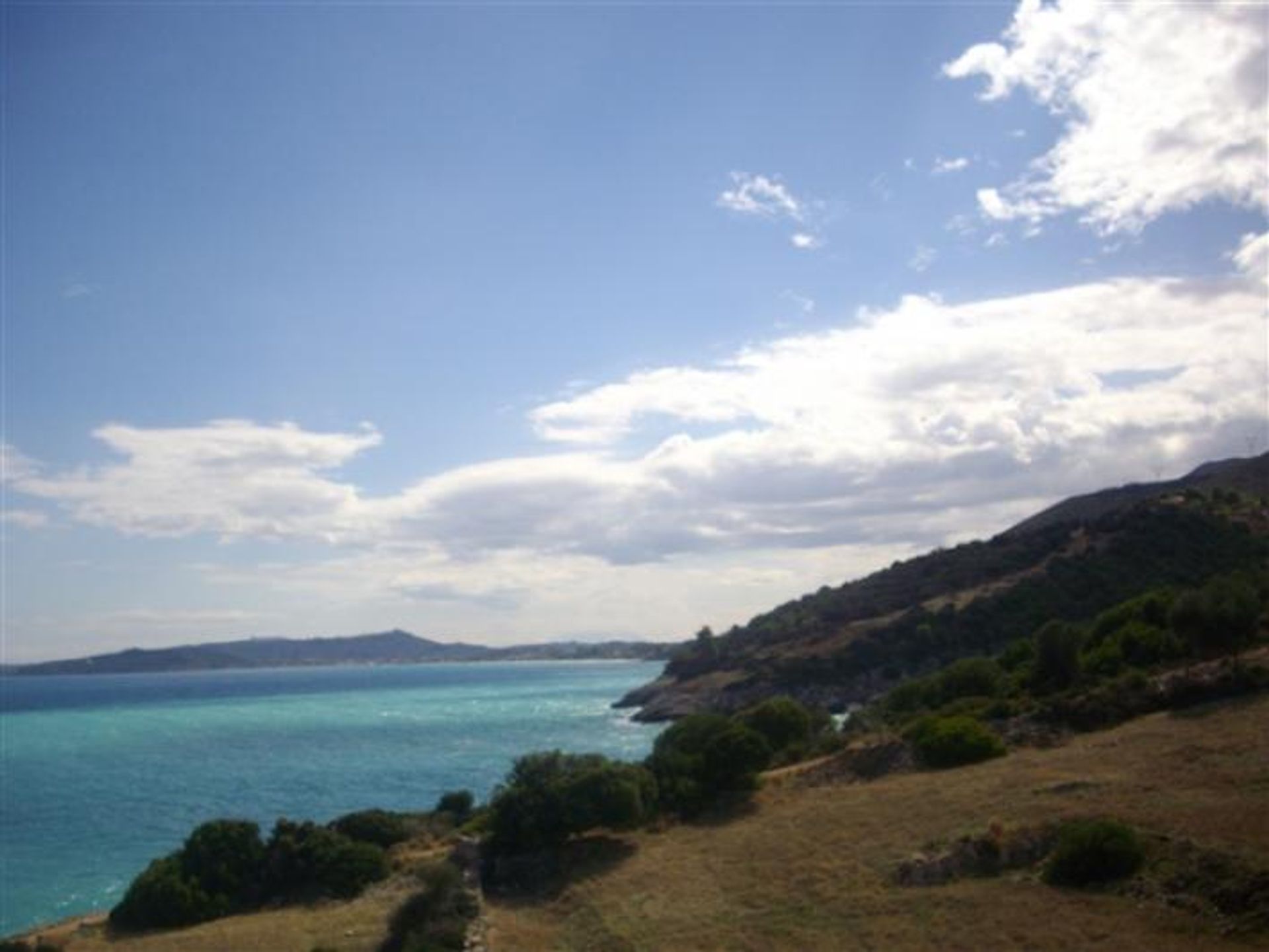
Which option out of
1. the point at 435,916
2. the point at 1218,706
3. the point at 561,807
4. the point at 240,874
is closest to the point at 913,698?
the point at 1218,706

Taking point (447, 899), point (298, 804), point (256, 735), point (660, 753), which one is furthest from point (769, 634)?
point (447, 899)

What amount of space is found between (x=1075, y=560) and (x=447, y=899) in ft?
331

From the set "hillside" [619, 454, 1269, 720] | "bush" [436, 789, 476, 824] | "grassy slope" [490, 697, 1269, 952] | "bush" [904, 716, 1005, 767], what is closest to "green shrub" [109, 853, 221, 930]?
"grassy slope" [490, 697, 1269, 952]

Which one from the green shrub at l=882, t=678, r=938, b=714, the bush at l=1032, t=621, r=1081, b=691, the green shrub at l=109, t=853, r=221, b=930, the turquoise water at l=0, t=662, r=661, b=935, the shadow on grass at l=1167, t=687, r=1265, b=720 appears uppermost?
the bush at l=1032, t=621, r=1081, b=691

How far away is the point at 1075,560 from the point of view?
118 metres

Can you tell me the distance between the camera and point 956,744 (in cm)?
4234

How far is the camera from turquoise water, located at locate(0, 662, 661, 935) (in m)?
61.6

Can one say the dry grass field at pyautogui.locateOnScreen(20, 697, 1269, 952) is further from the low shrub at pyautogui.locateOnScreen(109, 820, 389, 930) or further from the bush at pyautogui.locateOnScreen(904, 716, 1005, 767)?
the low shrub at pyautogui.locateOnScreen(109, 820, 389, 930)

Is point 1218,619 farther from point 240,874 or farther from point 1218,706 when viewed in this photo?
point 240,874

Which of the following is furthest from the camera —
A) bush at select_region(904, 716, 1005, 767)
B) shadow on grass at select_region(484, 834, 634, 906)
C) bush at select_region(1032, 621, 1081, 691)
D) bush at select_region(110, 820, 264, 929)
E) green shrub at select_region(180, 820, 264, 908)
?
bush at select_region(1032, 621, 1081, 691)

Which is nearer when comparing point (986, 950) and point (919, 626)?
point (986, 950)

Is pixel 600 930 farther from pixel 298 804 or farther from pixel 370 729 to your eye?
pixel 370 729

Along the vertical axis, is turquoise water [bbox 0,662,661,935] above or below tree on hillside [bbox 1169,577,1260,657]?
below

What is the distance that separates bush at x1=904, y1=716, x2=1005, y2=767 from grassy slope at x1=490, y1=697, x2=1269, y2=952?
139 centimetres
